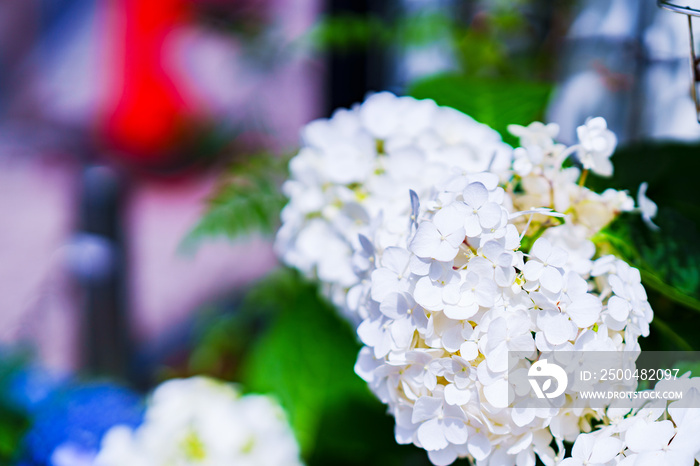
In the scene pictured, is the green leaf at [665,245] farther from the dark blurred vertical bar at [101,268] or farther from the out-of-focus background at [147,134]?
the dark blurred vertical bar at [101,268]

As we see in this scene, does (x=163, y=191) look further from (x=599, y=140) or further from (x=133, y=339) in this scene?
(x=599, y=140)

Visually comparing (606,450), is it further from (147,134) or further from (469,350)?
(147,134)

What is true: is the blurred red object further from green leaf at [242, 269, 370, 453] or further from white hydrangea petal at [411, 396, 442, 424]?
white hydrangea petal at [411, 396, 442, 424]

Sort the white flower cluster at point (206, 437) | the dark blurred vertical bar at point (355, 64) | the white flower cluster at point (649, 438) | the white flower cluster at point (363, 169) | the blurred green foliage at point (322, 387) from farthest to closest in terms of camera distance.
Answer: the dark blurred vertical bar at point (355, 64) < the blurred green foliage at point (322, 387) < the white flower cluster at point (206, 437) < the white flower cluster at point (363, 169) < the white flower cluster at point (649, 438)

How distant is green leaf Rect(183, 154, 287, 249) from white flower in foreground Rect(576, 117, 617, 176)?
2.04ft

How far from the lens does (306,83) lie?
1424 mm

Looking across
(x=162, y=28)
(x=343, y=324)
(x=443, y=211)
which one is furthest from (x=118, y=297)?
(x=443, y=211)

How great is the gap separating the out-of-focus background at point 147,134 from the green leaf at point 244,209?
0.75 ft

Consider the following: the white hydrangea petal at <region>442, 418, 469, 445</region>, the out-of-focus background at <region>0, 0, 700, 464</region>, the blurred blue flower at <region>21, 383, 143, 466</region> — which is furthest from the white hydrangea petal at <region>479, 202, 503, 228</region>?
the out-of-focus background at <region>0, 0, 700, 464</region>

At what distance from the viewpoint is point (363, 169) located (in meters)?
0.41

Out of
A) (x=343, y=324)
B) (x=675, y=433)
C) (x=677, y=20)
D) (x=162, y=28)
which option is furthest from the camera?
(x=162, y=28)

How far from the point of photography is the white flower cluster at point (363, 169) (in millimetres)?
367

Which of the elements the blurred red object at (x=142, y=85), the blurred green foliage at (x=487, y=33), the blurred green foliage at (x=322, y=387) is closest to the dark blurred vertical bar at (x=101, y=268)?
the blurred red object at (x=142, y=85)

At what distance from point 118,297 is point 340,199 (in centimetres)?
110
